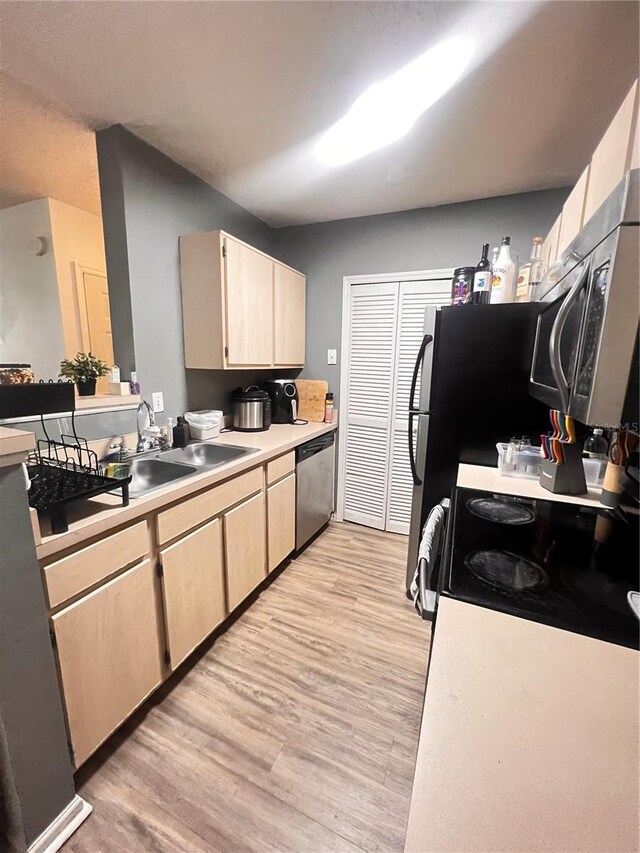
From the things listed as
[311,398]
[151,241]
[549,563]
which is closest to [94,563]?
[549,563]

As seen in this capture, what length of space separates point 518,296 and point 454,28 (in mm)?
1078

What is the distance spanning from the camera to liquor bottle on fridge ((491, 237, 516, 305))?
1.75 meters

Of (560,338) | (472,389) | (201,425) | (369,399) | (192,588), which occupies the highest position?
(560,338)

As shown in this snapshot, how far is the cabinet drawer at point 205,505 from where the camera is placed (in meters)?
1.35

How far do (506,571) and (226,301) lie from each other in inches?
74.3

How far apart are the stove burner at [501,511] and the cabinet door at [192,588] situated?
1.13 metres

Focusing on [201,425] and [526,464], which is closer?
[526,464]

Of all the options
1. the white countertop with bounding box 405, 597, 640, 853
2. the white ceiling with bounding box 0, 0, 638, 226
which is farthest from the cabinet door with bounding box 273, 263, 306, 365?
the white countertop with bounding box 405, 597, 640, 853

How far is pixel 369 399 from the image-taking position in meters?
2.79

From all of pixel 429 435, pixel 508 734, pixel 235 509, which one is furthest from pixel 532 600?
pixel 235 509

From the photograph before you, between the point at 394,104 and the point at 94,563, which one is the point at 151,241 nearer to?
the point at 394,104

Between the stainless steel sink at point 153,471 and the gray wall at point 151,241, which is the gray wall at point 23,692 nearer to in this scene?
the stainless steel sink at point 153,471

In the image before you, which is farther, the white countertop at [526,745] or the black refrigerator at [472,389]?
the black refrigerator at [472,389]

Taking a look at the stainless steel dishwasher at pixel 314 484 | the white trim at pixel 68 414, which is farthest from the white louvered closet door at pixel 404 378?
the white trim at pixel 68 414
